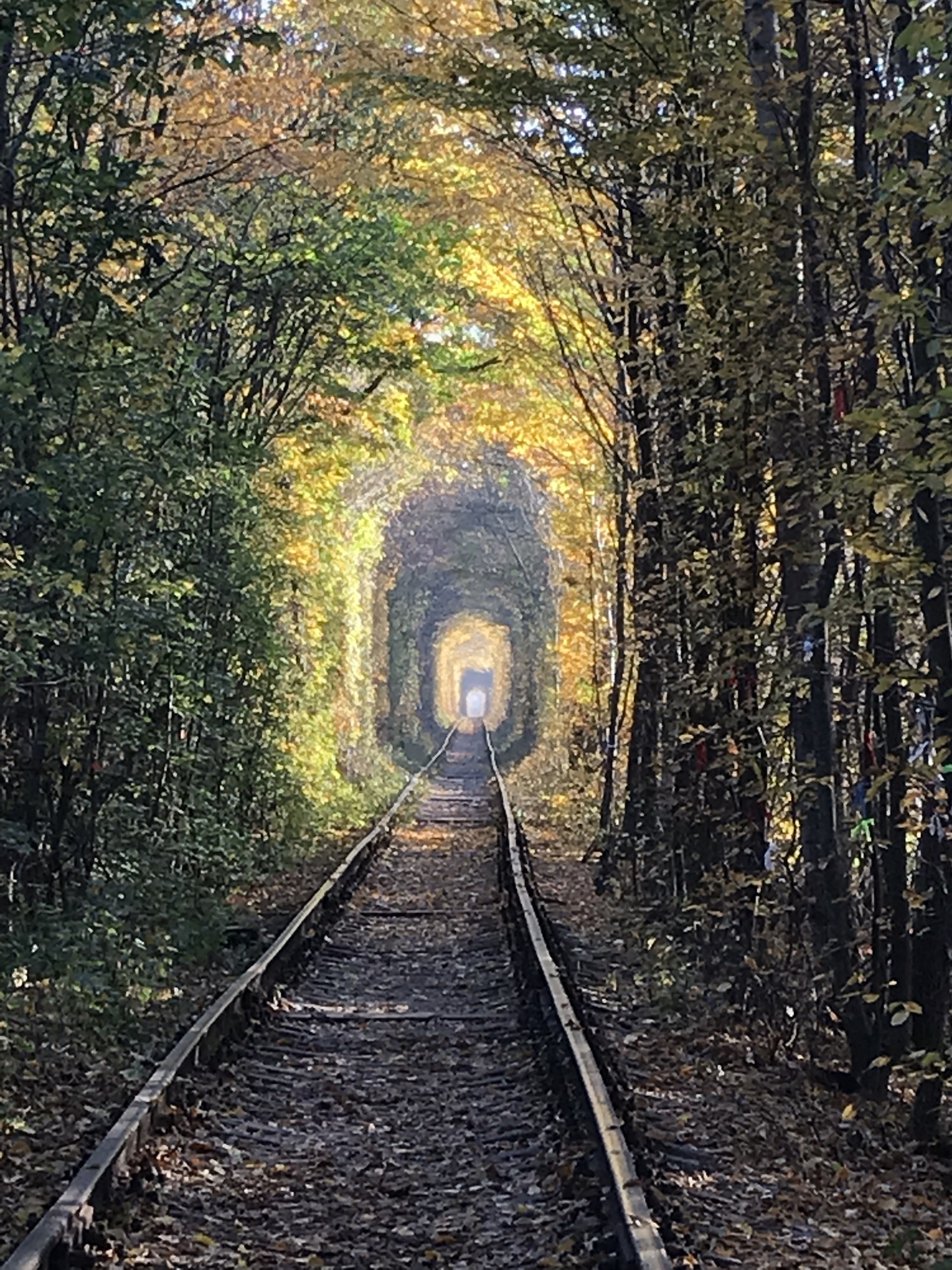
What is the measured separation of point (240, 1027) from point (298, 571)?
41.4ft

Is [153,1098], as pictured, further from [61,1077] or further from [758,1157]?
[758,1157]

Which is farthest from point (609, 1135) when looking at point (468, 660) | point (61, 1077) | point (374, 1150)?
point (468, 660)

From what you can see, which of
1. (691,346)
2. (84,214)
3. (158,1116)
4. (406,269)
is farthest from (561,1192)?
(406,269)

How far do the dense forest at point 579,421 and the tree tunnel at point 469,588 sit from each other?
17.3 meters

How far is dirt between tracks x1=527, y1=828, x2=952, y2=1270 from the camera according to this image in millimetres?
4902

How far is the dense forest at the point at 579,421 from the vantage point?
6242 millimetres

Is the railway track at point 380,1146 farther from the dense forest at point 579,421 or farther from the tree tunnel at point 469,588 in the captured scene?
the tree tunnel at point 469,588

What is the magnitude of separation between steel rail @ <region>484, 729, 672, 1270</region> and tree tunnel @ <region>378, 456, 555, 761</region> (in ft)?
75.6

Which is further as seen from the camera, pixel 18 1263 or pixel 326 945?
pixel 326 945

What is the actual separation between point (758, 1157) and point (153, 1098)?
2578 mm

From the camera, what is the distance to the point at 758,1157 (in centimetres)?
605

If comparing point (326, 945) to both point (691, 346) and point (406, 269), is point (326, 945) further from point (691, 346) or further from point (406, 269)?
point (406, 269)

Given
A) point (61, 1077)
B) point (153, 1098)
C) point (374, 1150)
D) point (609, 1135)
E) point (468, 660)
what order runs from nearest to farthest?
point (609, 1135) < point (153, 1098) < point (374, 1150) < point (61, 1077) < point (468, 660)

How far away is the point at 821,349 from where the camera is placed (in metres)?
6.32
